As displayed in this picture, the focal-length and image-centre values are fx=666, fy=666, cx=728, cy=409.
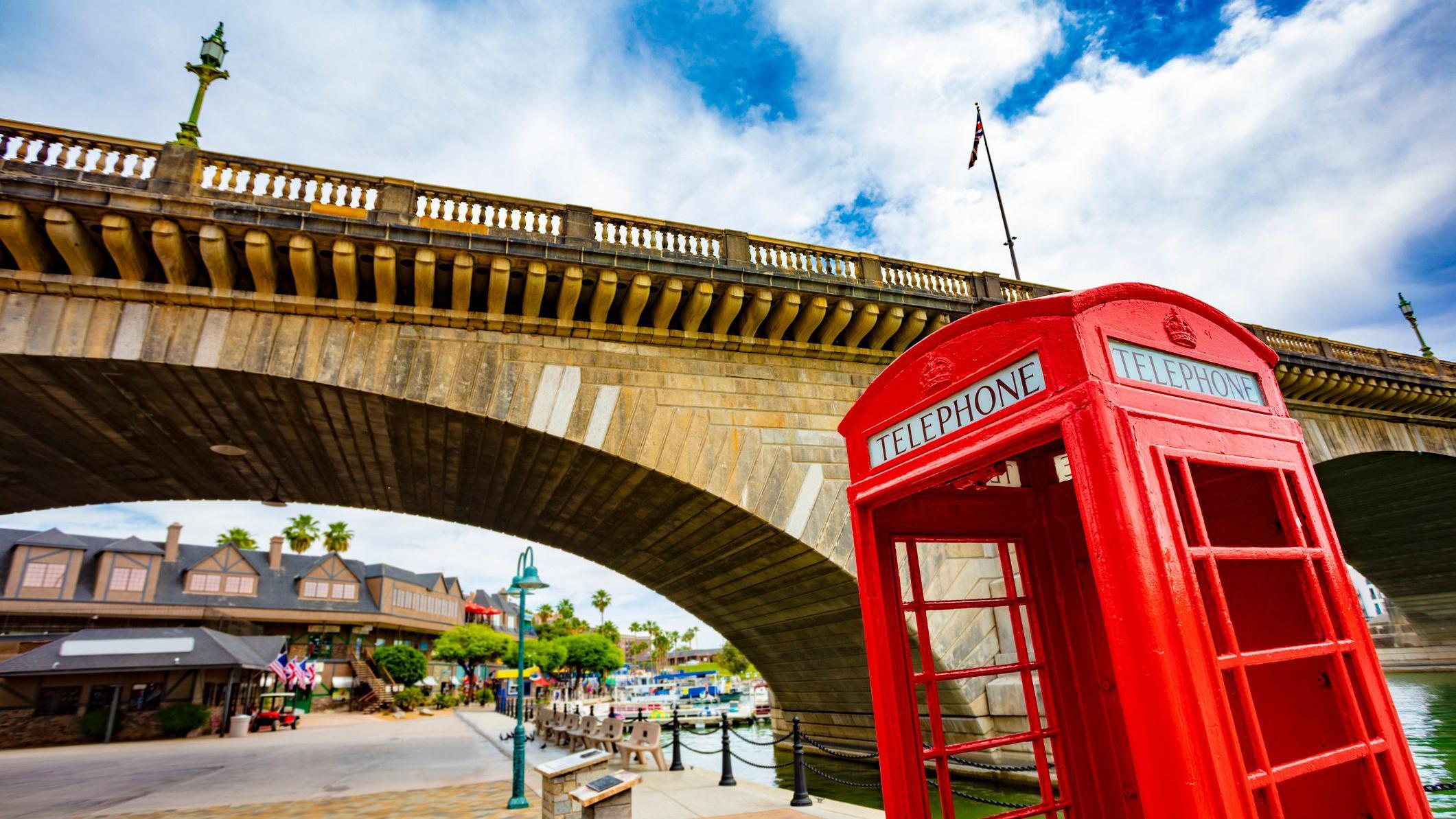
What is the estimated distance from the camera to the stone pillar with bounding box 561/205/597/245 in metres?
10.0

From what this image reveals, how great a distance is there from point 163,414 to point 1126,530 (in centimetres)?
1188

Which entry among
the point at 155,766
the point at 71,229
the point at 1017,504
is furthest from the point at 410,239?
the point at 155,766

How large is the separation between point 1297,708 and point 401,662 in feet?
155

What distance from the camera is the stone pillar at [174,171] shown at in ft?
28.0

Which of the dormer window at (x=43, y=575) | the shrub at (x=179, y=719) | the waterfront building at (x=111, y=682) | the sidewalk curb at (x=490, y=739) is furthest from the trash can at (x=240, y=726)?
the dormer window at (x=43, y=575)

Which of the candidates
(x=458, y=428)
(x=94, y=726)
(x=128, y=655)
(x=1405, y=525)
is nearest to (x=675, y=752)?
(x=458, y=428)

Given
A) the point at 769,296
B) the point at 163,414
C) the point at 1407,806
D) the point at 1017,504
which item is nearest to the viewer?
the point at 1407,806

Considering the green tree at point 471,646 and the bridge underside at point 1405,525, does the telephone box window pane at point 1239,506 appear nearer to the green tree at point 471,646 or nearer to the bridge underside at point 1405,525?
the bridge underside at point 1405,525

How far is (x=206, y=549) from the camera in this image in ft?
130

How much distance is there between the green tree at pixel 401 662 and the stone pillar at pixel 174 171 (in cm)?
3977

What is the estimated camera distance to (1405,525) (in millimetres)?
24297

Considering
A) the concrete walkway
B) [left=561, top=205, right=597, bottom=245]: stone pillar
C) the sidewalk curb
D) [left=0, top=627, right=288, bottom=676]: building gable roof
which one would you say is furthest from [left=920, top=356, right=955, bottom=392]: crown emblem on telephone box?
[left=0, top=627, right=288, bottom=676]: building gable roof

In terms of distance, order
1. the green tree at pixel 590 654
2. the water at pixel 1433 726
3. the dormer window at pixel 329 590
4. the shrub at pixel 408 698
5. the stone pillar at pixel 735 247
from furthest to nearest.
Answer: the green tree at pixel 590 654 < the dormer window at pixel 329 590 < the shrub at pixel 408 698 < the stone pillar at pixel 735 247 < the water at pixel 1433 726

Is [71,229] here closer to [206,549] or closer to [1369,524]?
[1369,524]
